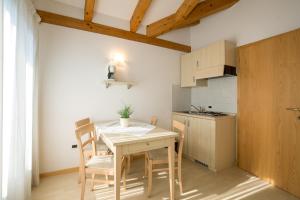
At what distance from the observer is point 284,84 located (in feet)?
7.05

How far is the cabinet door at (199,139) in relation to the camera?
2742 mm

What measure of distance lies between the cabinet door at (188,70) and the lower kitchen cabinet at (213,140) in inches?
29.8

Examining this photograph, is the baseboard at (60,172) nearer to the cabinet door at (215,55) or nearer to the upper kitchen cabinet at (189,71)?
the upper kitchen cabinet at (189,71)

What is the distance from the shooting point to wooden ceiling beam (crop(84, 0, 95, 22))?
247cm

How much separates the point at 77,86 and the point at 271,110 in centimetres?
292

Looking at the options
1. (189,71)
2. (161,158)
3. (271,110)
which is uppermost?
(189,71)

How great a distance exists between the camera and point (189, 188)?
2.16m

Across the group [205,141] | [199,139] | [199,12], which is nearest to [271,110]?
[205,141]

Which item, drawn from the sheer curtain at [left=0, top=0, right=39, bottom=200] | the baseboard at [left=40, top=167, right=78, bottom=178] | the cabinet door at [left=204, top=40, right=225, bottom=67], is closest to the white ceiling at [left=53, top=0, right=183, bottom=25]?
the cabinet door at [left=204, top=40, right=225, bottom=67]

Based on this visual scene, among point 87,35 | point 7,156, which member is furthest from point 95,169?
point 87,35

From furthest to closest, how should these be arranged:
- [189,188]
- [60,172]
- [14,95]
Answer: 1. [60,172]
2. [189,188]
3. [14,95]

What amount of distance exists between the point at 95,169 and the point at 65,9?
96.3 inches

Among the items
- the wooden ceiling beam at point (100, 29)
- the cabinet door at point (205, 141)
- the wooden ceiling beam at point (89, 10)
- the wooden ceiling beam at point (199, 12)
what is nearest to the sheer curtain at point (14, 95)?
the wooden ceiling beam at point (100, 29)

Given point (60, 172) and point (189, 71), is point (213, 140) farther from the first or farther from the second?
point (60, 172)
